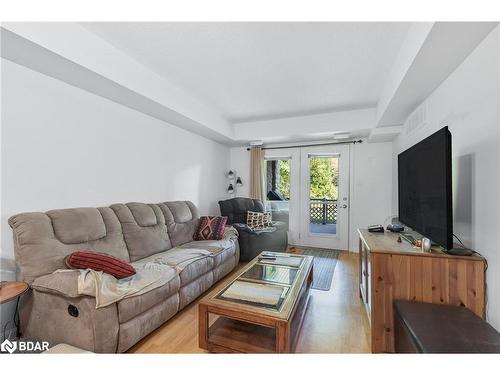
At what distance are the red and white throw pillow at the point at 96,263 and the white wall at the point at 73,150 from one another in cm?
56

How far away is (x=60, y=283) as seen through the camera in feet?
4.91

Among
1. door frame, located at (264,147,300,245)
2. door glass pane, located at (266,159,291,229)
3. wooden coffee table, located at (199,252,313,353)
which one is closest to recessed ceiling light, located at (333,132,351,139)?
door frame, located at (264,147,300,245)

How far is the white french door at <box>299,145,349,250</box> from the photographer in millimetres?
4312

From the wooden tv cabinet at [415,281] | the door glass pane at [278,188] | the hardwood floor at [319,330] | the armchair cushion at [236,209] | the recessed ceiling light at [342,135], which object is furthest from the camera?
the door glass pane at [278,188]

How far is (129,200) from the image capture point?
2717 mm

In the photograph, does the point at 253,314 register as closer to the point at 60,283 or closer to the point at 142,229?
the point at 60,283

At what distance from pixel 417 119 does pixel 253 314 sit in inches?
104

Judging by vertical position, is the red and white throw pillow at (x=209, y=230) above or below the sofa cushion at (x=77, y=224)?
below

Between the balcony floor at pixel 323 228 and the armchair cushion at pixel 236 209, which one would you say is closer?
the armchair cushion at pixel 236 209

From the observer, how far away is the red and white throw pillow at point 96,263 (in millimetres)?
1637

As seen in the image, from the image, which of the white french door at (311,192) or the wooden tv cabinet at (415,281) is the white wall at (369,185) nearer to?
the white french door at (311,192)

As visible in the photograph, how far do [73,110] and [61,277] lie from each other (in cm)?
152

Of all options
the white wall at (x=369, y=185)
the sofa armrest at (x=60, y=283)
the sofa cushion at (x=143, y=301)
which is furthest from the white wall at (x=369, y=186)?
the sofa armrest at (x=60, y=283)
